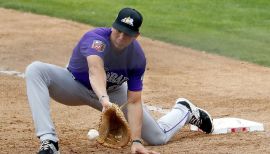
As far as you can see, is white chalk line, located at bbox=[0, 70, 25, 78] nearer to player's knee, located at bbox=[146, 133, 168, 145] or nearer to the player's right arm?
player's knee, located at bbox=[146, 133, 168, 145]

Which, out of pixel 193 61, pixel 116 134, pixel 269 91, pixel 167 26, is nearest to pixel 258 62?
pixel 193 61

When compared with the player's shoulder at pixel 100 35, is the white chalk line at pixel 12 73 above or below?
below

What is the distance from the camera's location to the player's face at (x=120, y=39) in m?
5.89

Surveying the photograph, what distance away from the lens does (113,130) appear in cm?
601

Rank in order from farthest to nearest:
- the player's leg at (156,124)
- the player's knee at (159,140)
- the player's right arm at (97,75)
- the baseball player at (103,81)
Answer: the player's knee at (159,140), the player's leg at (156,124), the baseball player at (103,81), the player's right arm at (97,75)

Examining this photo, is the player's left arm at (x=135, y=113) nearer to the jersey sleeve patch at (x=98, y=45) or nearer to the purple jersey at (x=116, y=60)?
the purple jersey at (x=116, y=60)

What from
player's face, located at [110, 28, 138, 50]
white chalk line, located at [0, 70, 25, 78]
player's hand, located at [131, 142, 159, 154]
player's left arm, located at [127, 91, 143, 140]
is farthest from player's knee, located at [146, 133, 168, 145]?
white chalk line, located at [0, 70, 25, 78]

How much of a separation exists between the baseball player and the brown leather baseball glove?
0.10 metres

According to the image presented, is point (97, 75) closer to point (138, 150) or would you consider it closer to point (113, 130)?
point (113, 130)

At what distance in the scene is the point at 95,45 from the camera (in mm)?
5980

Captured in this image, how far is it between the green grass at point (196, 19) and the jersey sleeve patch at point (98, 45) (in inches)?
211

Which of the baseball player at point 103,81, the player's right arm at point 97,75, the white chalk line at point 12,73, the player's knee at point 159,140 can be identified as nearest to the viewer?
the player's right arm at point 97,75

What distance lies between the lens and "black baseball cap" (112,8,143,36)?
19.1 ft

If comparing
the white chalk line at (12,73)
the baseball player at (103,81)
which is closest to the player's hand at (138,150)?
the baseball player at (103,81)
